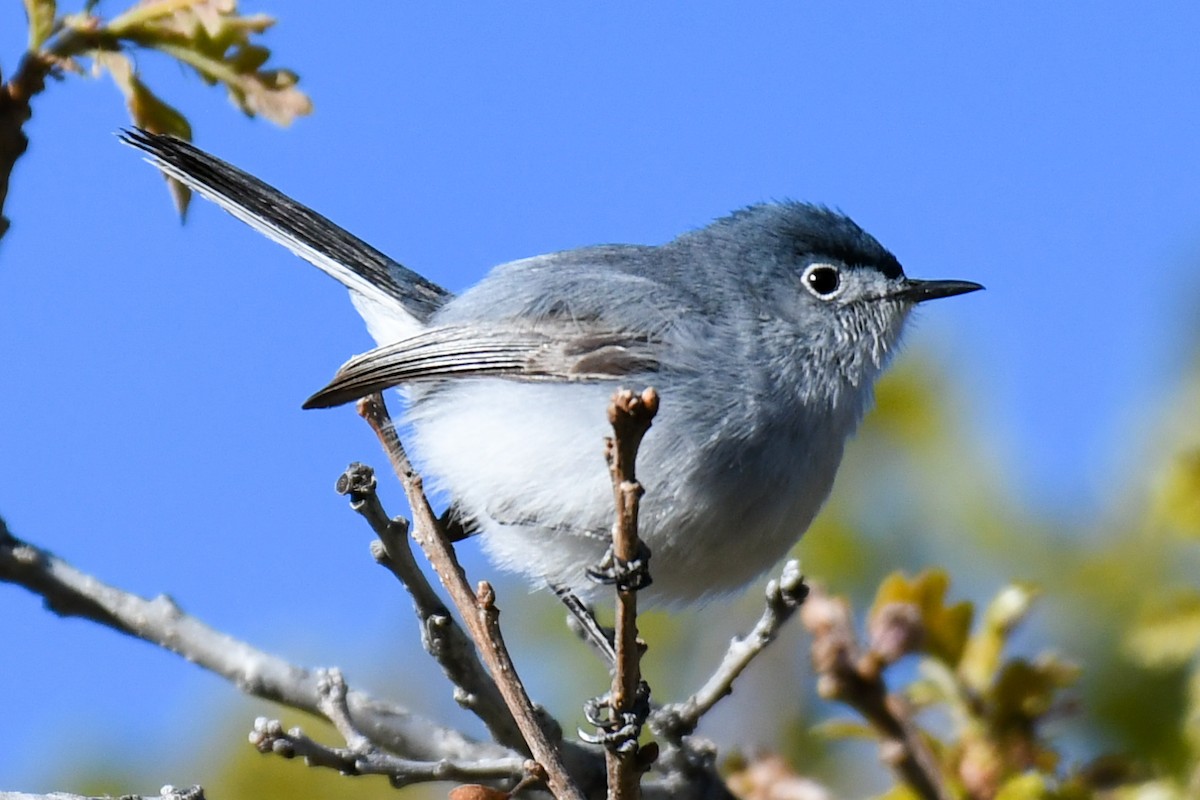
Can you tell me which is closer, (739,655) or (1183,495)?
(1183,495)

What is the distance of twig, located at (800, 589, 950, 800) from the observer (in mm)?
1040

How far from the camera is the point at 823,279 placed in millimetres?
3041

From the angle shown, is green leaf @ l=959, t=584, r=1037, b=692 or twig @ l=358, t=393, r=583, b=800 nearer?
green leaf @ l=959, t=584, r=1037, b=692

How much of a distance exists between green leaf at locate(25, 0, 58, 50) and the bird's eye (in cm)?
169

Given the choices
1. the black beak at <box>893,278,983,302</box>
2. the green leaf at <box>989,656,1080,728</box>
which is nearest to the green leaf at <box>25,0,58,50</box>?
the green leaf at <box>989,656,1080,728</box>

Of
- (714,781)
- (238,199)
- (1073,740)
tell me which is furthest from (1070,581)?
(238,199)

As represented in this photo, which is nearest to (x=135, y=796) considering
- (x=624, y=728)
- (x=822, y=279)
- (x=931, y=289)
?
(x=624, y=728)

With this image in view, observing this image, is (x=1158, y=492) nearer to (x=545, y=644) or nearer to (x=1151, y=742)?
(x=1151, y=742)

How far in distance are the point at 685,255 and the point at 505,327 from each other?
1.64 feet

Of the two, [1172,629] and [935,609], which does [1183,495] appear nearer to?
[1172,629]

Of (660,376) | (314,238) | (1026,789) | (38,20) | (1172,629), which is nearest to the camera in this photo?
(1026,789)

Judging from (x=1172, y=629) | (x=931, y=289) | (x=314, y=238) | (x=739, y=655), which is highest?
(x=314, y=238)

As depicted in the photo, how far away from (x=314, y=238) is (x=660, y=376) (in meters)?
1.10

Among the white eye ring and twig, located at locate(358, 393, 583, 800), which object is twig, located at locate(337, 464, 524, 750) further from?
the white eye ring
